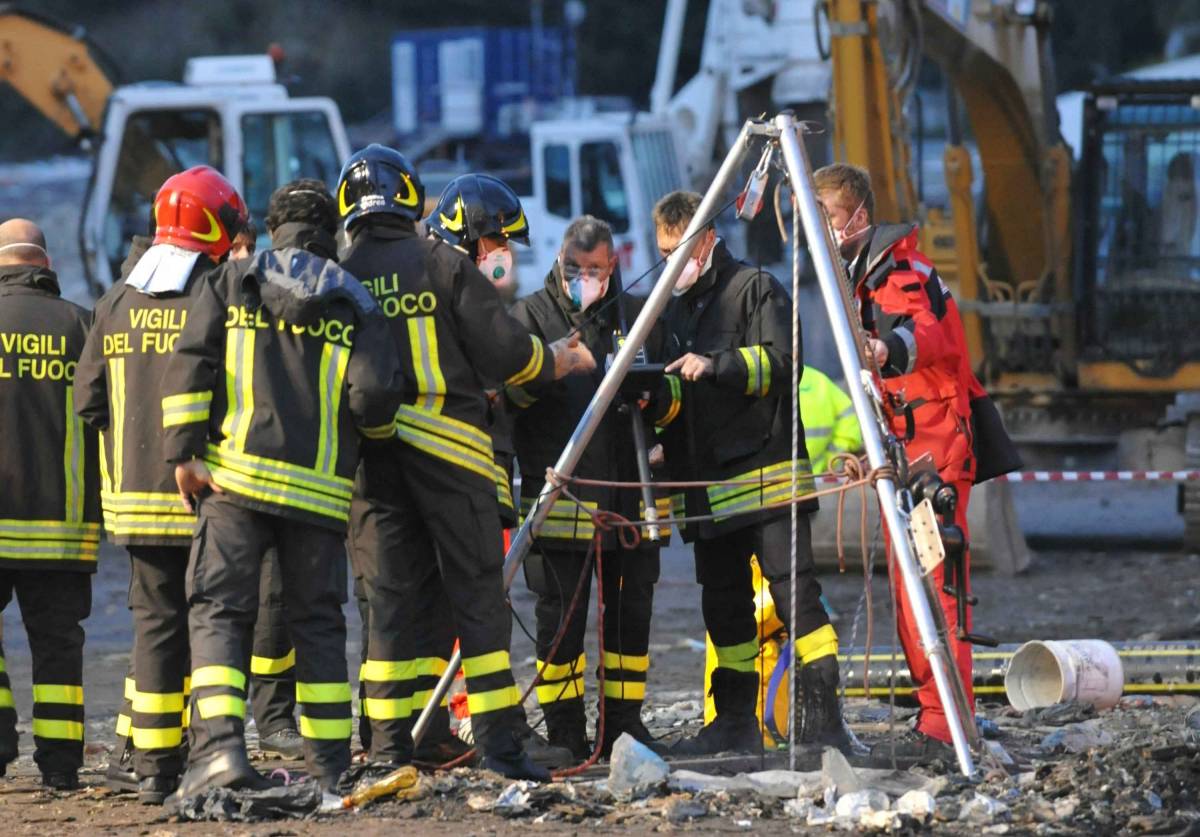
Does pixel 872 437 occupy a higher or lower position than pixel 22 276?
lower

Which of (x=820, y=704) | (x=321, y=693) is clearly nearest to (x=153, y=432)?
(x=321, y=693)

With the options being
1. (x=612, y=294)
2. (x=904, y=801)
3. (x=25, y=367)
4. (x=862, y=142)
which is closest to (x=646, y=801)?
(x=904, y=801)

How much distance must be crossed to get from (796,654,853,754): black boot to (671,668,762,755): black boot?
1.17 feet

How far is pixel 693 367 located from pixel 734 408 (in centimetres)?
38

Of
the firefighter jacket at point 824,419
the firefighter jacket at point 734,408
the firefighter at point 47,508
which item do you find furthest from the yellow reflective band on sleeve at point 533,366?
the firefighter jacket at point 824,419

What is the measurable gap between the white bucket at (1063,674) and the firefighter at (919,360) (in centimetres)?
113

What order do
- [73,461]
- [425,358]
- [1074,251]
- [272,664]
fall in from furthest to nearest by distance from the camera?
[1074,251] → [272,664] → [73,461] → [425,358]

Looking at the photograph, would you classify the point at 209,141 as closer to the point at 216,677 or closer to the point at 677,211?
the point at 677,211

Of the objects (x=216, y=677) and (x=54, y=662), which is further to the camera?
(x=54, y=662)

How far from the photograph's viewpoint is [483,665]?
22.0 feet

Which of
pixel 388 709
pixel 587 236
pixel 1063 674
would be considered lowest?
pixel 1063 674

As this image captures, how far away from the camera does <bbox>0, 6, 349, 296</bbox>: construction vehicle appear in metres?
17.3

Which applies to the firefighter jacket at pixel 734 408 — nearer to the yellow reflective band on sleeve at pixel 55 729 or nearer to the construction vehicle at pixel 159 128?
the yellow reflective band on sleeve at pixel 55 729

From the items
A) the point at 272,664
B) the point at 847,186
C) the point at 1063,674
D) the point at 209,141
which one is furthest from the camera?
the point at 209,141
